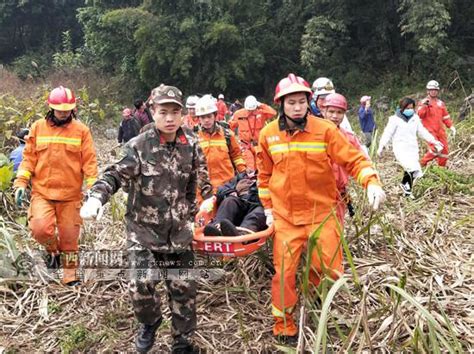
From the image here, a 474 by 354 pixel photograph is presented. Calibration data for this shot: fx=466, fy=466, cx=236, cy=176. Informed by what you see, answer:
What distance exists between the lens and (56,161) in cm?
396

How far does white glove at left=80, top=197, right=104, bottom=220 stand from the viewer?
250 centimetres

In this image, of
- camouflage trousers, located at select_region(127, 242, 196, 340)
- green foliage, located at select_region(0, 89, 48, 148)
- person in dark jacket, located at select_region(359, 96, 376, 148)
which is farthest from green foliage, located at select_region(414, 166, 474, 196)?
green foliage, located at select_region(0, 89, 48, 148)

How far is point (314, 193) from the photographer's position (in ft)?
9.77

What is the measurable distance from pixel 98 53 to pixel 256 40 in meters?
7.98

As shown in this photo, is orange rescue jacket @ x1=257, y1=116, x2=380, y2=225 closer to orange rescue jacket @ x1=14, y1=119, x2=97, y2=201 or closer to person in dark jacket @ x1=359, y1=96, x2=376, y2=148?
orange rescue jacket @ x1=14, y1=119, x2=97, y2=201

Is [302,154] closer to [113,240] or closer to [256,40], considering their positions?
[113,240]

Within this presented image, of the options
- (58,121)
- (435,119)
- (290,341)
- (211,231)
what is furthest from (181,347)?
(435,119)

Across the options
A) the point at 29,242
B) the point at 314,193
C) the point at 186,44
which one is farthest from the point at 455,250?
the point at 186,44

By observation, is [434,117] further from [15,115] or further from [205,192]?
[15,115]

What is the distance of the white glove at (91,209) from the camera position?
2496 mm

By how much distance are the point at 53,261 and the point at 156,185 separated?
6.11ft

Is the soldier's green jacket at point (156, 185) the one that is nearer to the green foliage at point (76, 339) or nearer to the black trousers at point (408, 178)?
the green foliage at point (76, 339)

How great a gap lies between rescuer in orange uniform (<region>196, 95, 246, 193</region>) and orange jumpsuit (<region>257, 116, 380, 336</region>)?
2.08 meters

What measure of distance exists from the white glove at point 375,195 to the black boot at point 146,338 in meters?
1.57
